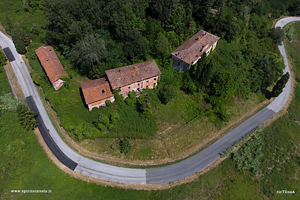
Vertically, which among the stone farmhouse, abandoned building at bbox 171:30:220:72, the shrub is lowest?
the shrub

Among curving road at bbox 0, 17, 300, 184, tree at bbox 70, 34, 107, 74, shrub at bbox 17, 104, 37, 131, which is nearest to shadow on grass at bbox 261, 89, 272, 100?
curving road at bbox 0, 17, 300, 184

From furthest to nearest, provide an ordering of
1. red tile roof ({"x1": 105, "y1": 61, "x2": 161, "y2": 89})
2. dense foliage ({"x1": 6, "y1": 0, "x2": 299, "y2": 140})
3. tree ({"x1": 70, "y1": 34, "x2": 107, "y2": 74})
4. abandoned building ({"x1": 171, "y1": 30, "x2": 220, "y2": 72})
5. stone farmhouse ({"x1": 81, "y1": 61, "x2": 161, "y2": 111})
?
abandoned building ({"x1": 171, "y1": 30, "x2": 220, "y2": 72}) → tree ({"x1": 70, "y1": 34, "x2": 107, "y2": 74}) → red tile roof ({"x1": 105, "y1": 61, "x2": 161, "y2": 89}) → dense foliage ({"x1": 6, "y1": 0, "x2": 299, "y2": 140}) → stone farmhouse ({"x1": 81, "y1": 61, "x2": 161, "y2": 111})

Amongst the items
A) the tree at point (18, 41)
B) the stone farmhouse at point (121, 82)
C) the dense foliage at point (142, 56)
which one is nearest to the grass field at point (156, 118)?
the dense foliage at point (142, 56)

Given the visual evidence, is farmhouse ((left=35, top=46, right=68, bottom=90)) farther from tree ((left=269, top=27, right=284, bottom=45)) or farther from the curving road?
tree ((left=269, top=27, right=284, bottom=45))

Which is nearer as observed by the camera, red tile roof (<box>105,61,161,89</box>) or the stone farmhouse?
the stone farmhouse

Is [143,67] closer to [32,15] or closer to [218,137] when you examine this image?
[218,137]

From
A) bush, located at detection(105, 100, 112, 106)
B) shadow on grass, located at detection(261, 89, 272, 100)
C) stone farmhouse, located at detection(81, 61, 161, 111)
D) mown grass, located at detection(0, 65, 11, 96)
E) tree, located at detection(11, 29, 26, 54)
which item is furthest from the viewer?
shadow on grass, located at detection(261, 89, 272, 100)
